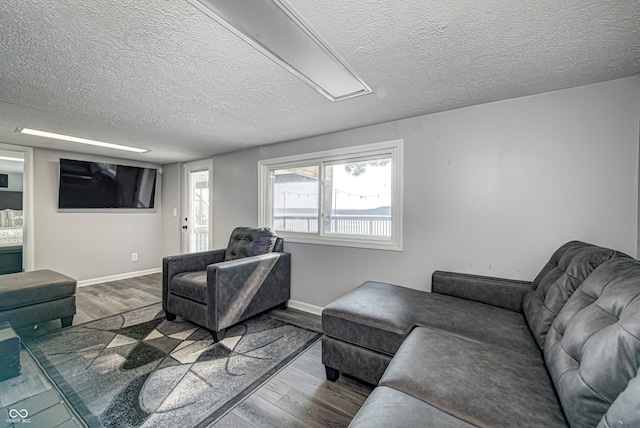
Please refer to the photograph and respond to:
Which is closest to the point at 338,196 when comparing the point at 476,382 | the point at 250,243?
the point at 250,243

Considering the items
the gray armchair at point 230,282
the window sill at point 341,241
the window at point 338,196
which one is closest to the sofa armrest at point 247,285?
the gray armchair at point 230,282

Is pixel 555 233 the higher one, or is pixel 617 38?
pixel 617 38

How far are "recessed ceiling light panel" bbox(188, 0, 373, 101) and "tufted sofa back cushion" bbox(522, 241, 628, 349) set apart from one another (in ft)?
5.44

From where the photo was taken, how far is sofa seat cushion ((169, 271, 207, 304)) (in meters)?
2.39

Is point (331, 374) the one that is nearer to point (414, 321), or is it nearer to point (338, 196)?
point (414, 321)

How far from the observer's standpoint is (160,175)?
195 inches

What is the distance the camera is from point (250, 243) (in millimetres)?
3076

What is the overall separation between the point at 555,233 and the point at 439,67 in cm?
150

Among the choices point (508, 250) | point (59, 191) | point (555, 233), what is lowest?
point (508, 250)

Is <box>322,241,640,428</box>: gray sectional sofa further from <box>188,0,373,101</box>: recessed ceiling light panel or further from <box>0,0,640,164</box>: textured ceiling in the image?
<box>188,0,373,101</box>: recessed ceiling light panel

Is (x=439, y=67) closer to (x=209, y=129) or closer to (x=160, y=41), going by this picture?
(x=160, y=41)

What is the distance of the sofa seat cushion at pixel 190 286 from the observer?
2387 mm

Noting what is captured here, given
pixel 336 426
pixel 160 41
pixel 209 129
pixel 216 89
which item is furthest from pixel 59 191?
pixel 336 426

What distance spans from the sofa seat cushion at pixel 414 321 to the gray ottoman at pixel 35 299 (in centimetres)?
274
